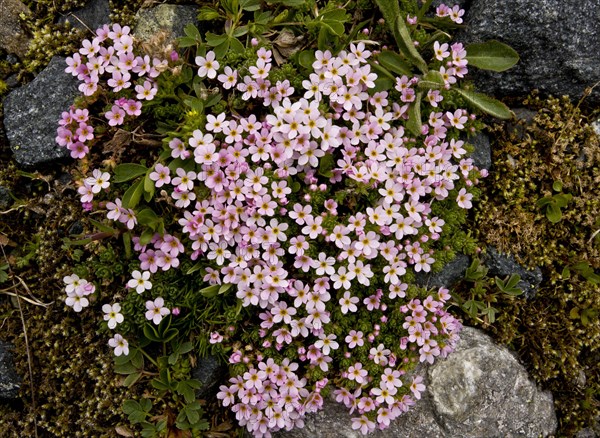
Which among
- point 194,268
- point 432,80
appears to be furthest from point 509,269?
point 194,268

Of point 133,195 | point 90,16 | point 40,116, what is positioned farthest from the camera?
point 90,16

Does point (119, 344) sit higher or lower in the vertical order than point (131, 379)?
higher

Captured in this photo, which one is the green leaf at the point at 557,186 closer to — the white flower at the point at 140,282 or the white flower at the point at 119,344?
the white flower at the point at 140,282

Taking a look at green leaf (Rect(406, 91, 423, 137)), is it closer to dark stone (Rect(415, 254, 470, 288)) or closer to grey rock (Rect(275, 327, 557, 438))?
dark stone (Rect(415, 254, 470, 288))

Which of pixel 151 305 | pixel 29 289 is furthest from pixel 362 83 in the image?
pixel 29 289

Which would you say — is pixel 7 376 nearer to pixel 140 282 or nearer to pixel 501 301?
pixel 140 282

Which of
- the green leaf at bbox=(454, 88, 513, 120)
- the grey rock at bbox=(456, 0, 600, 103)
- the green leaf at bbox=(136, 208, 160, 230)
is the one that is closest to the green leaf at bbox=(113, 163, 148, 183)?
the green leaf at bbox=(136, 208, 160, 230)

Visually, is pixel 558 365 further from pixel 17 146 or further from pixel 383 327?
pixel 17 146
